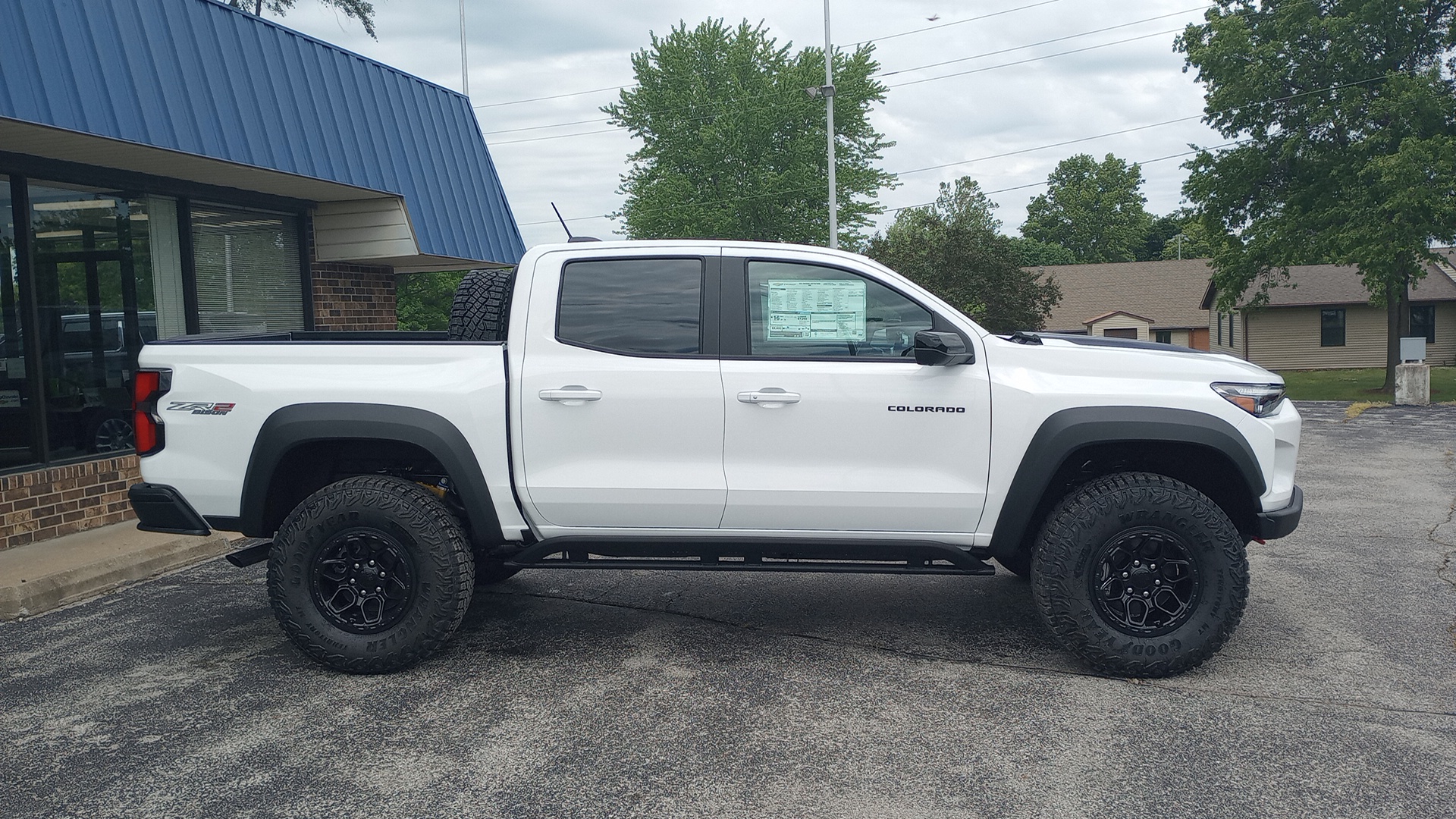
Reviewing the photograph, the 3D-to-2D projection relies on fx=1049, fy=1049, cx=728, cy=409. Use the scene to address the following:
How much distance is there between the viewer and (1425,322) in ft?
135

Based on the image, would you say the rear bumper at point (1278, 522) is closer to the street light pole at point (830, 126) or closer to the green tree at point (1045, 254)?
the street light pole at point (830, 126)

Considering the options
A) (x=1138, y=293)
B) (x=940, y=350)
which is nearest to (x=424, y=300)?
(x=940, y=350)

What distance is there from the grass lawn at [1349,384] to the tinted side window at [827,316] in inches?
858

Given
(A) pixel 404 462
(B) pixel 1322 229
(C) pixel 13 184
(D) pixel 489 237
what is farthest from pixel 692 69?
(A) pixel 404 462

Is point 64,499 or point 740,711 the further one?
point 64,499

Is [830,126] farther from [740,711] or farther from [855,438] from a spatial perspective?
[740,711]

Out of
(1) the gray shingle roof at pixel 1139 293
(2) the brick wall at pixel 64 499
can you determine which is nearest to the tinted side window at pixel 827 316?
(2) the brick wall at pixel 64 499

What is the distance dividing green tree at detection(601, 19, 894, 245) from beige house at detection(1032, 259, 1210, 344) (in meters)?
13.5

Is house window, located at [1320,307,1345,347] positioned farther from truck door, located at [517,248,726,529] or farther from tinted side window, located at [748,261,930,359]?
truck door, located at [517,248,726,529]

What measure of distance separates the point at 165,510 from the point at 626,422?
7.17ft

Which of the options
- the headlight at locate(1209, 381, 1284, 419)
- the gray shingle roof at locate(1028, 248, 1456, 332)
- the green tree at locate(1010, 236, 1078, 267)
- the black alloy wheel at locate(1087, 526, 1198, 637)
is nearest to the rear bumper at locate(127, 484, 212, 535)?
the black alloy wheel at locate(1087, 526, 1198, 637)

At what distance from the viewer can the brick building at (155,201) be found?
716cm

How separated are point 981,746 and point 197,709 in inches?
128

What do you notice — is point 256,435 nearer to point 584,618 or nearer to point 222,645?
point 222,645
